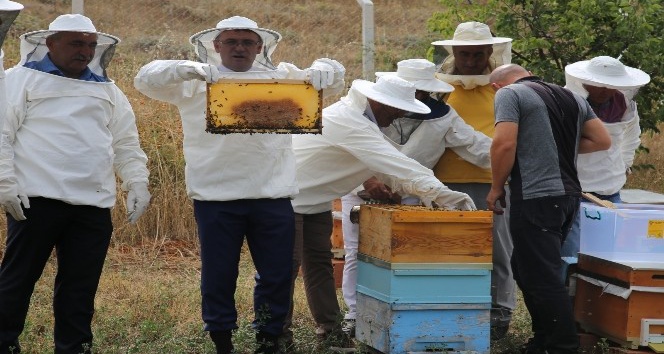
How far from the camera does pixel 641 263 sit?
16.4ft

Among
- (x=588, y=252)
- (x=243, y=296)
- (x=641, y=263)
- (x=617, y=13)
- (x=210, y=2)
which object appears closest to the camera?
(x=641, y=263)

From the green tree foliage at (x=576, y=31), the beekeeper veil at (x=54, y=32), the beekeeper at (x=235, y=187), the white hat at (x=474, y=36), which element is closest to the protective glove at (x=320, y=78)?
the beekeeper at (x=235, y=187)

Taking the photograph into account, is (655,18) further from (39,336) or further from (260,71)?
(39,336)

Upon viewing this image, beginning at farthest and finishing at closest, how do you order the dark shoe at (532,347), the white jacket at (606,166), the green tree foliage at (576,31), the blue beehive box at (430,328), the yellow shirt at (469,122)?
the green tree foliage at (576,31) < the white jacket at (606,166) < the yellow shirt at (469,122) < the dark shoe at (532,347) < the blue beehive box at (430,328)

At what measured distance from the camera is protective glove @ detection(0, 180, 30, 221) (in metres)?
4.39

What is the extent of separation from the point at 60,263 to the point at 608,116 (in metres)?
3.28

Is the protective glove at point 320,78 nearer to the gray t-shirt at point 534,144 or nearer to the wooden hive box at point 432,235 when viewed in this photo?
the wooden hive box at point 432,235

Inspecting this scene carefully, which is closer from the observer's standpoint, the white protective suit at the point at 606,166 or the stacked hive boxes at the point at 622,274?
the stacked hive boxes at the point at 622,274

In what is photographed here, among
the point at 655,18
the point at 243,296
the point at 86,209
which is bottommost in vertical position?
the point at 243,296

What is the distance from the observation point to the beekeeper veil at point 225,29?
4797mm

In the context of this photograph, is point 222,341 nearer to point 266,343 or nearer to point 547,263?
point 266,343

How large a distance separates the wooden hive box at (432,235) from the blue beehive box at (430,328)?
230mm

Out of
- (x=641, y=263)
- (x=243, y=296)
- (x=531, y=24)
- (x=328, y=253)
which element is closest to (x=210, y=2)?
(x=531, y=24)

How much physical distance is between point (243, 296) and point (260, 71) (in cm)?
202
